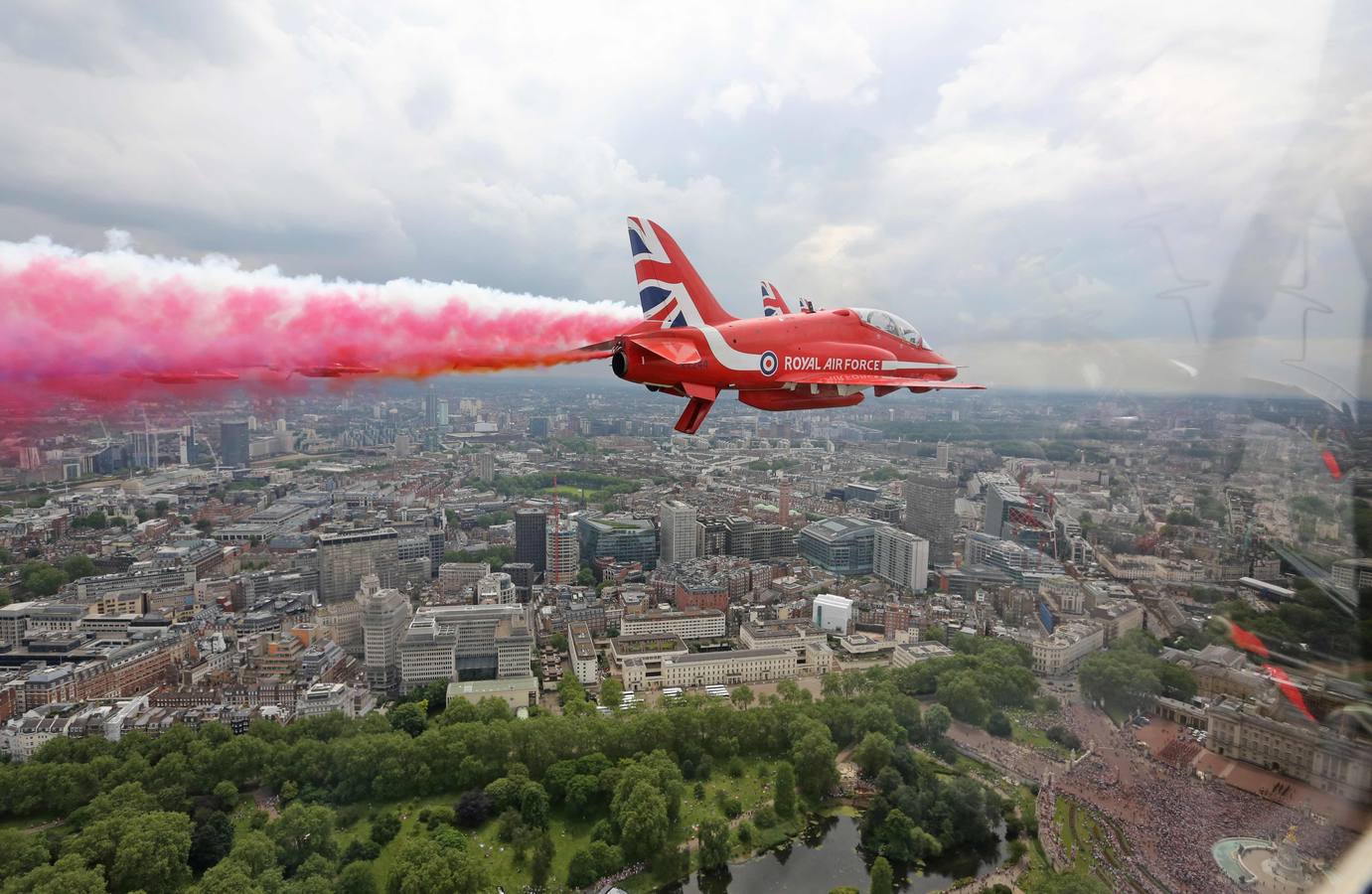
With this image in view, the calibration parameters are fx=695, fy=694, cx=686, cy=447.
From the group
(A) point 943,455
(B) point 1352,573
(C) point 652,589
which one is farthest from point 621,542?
(B) point 1352,573

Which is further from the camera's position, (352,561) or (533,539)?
(533,539)

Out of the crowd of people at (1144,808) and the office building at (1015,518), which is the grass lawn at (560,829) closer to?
the crowd of people at (1144,808)

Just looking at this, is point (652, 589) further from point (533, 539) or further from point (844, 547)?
point (844, 547)

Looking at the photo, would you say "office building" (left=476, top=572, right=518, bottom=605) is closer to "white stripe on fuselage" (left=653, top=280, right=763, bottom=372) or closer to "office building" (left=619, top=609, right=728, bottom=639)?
"office building" (left=619, top=609, right=728, bottom=639)

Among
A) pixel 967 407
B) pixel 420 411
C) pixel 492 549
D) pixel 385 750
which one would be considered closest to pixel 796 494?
pixel 967 407

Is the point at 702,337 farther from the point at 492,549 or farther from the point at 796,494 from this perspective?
the point at 796,494

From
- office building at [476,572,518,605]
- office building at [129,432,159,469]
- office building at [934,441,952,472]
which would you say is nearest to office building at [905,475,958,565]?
office building at [934,441,952,472]
